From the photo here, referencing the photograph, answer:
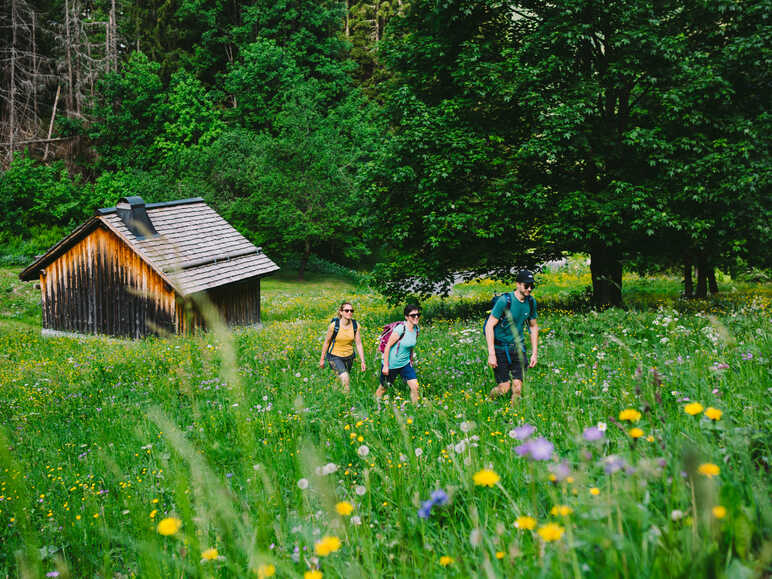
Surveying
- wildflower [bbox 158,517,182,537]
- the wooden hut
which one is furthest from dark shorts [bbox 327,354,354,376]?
the wooden hut

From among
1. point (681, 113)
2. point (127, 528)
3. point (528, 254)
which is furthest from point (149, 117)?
point (127, 528)

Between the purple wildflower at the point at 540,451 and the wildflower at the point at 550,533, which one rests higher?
the purple wildflower at the point at 540,451

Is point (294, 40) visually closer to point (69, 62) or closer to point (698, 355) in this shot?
point (69, 62)

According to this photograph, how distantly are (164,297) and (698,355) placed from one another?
61.4 feet

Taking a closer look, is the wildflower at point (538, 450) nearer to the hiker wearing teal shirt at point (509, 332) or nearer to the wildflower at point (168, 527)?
the wildflower at point (168, 527)

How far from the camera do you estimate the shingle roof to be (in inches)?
795

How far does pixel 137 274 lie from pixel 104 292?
2241 millimetres

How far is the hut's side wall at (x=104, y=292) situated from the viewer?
20562mm

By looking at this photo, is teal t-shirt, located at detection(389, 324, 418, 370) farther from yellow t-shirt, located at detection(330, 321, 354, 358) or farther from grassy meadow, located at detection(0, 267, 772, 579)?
yellow t-shirt, located at detection(330, 321, 354, 358)

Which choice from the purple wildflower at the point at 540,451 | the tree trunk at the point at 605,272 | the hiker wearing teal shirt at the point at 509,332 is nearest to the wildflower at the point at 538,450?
the purple wildflower at the point at 540,451

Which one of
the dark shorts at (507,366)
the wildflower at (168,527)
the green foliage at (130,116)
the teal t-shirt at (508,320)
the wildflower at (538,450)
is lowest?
the dark shorts at (507,366)

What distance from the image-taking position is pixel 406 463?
3.90m

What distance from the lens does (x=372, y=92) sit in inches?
2203

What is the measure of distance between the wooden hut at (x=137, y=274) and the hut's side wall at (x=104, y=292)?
0.03m
